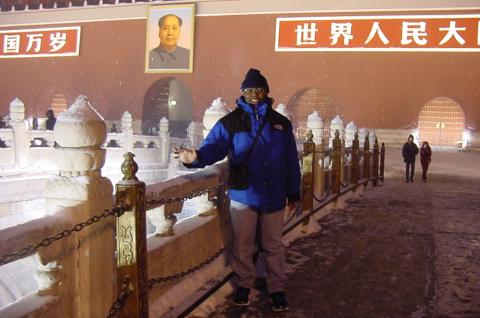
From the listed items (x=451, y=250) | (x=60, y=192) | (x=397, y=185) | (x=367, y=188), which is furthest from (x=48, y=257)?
(x=397, y=185)

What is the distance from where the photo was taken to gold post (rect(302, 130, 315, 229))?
5395 mm

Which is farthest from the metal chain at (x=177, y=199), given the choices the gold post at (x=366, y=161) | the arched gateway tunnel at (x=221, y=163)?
the gold post at (x=366, y=161)

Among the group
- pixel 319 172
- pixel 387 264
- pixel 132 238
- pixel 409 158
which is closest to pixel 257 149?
pixel 132 238

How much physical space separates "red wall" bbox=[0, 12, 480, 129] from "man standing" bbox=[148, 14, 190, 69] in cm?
51

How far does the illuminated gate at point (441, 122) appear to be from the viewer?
1812cm

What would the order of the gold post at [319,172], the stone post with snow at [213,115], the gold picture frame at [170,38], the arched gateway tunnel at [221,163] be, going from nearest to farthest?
the arched gateway tunnel at [221,163]
the stone post with snow at [213,115]
the gold post at [319,172]
the gold picture frame at [170,38]

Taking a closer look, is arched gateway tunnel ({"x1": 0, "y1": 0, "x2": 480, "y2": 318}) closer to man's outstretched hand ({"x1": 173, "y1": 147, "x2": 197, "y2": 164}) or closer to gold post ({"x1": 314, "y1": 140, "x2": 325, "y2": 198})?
gold post ({"x1": 314, "y1": 140, "x2": 325, "y2": 198})

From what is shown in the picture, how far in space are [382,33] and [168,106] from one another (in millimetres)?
10276

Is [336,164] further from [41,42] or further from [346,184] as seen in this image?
[41,42]

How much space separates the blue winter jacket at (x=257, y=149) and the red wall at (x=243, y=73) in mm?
16241

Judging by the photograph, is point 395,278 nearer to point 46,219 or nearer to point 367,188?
point 46,219

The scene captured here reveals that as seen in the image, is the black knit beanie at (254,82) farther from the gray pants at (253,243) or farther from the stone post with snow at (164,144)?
the stone post with snow at (164,144)

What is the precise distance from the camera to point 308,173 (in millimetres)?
5430

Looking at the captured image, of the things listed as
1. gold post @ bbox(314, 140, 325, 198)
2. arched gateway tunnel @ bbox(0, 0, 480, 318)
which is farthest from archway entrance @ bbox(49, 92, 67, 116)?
gold post @ bbox(314, 140, 325, 198)
